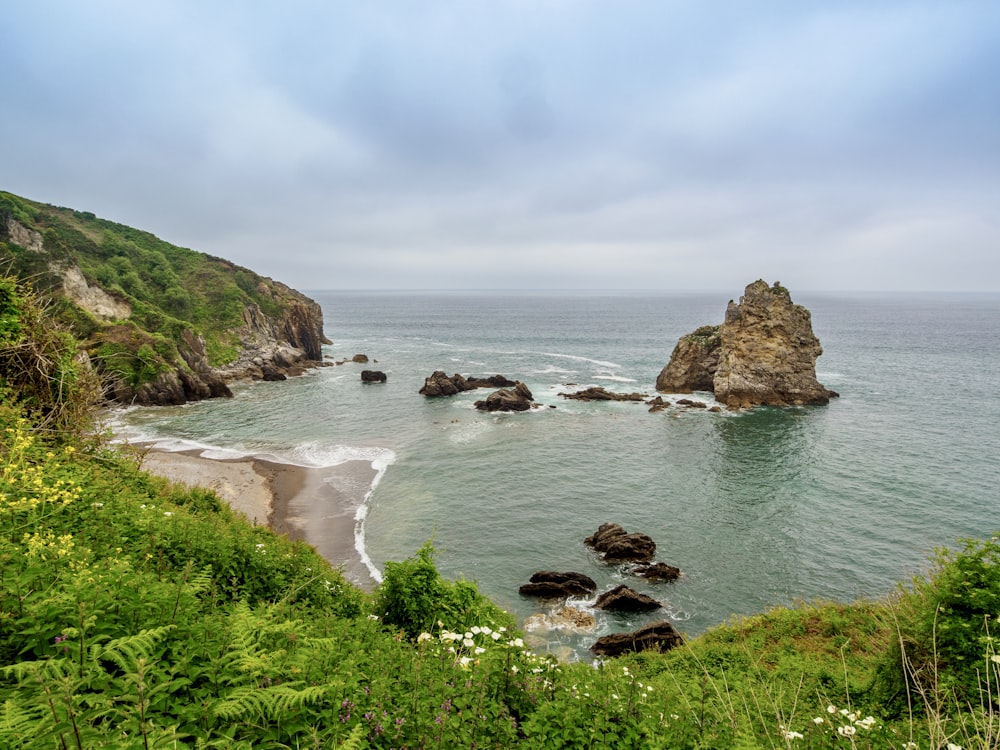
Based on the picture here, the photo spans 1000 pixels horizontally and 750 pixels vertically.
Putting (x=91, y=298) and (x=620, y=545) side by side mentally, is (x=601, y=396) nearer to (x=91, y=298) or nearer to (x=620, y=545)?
(x=620, y=545)

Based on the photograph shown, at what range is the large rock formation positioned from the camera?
198ft

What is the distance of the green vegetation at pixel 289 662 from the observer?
162 inches

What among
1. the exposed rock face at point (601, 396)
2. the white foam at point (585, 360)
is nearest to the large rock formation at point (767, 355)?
the exposed rock face at point (601, 396)

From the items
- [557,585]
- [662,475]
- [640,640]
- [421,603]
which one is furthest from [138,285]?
[640,640]

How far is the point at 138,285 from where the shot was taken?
7656 cm

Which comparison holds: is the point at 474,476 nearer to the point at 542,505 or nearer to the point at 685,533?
the point at 542,505

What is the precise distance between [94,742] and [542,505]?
31126mm

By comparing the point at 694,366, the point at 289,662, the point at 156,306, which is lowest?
the point at 694,366

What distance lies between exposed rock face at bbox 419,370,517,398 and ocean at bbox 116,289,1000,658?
222 cm

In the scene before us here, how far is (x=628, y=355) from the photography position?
99.9 metres

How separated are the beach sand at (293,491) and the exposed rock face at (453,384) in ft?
80.2

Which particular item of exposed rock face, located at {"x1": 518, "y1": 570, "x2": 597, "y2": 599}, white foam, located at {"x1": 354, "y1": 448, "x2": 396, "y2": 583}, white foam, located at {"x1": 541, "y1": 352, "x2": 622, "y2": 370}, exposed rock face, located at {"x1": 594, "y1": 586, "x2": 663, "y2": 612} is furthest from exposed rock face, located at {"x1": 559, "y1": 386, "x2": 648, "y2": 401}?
exposed rock face, located at {"x1": 594, "y1": 586, "x2": 663, "y2": 612}

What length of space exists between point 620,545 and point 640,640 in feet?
23.6

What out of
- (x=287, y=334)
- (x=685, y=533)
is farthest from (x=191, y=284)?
(x=685, y=533)
